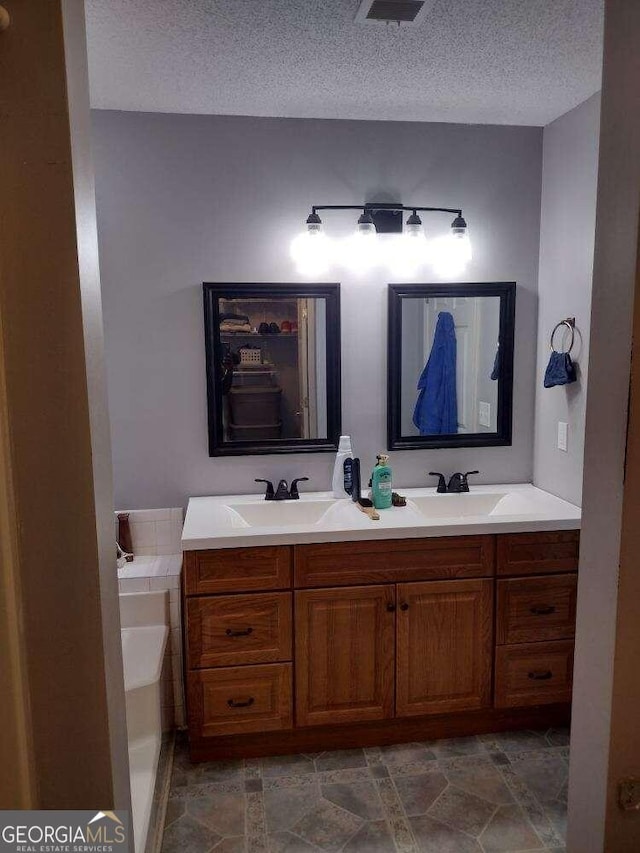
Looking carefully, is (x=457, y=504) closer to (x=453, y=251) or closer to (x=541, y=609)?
(x=541, y=609)

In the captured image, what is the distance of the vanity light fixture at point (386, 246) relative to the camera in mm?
2598

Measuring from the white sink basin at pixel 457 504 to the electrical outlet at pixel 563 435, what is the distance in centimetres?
33

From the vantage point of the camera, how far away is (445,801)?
213 cm

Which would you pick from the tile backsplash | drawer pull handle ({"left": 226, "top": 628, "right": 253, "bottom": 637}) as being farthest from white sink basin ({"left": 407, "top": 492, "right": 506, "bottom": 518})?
the tile backsplash

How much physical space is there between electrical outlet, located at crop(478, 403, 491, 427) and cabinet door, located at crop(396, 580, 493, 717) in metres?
0.80

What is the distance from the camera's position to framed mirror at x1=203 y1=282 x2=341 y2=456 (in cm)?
263

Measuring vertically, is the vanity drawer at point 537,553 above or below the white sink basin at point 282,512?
below

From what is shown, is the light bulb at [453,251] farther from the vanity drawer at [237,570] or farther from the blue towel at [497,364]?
the vanity drawer at [237,570]

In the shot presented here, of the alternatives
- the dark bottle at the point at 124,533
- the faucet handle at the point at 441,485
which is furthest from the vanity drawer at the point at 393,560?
the dark bottle at the point at 124,533

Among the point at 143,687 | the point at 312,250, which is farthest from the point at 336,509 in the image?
the point at 312,250

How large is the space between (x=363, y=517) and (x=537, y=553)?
2.24 feet

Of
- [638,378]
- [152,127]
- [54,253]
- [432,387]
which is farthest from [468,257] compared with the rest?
[54,253]

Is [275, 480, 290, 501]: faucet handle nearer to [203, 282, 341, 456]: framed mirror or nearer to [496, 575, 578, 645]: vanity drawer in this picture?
[203, 282, 341, 456]: framed mirror

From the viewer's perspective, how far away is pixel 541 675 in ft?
8.04
